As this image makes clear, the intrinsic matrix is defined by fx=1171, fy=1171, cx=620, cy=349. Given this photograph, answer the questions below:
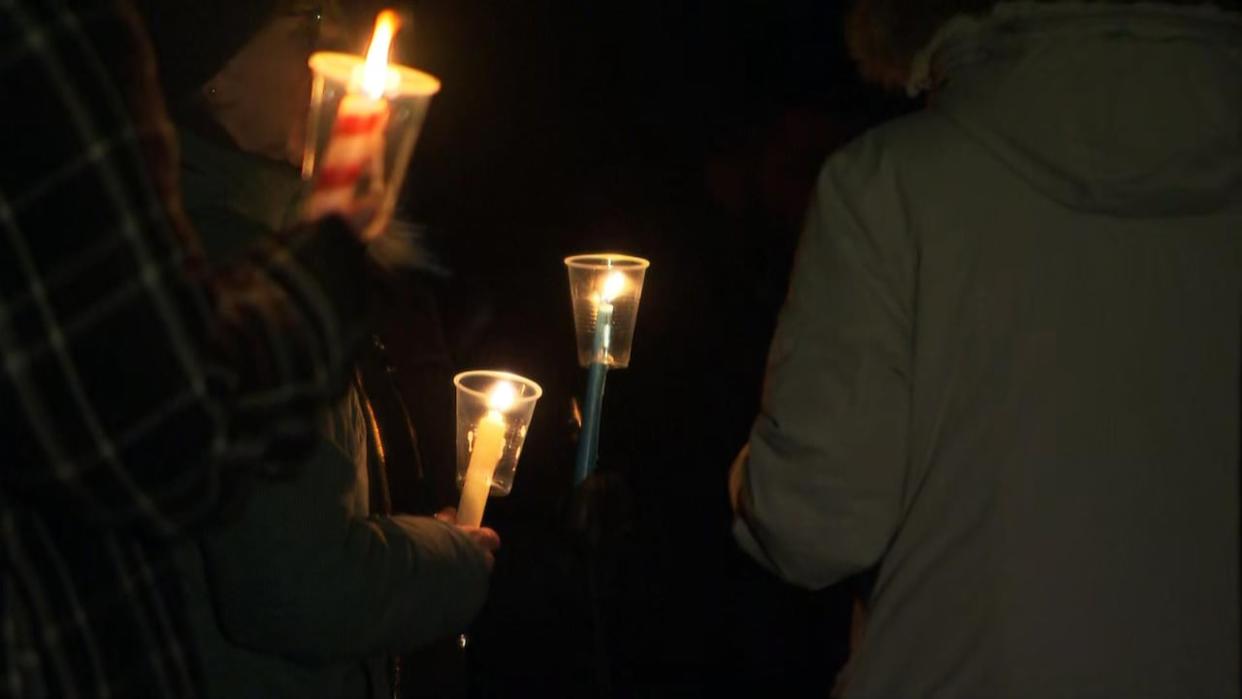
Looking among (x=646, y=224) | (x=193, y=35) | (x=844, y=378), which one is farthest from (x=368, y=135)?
(x=646, y=224)

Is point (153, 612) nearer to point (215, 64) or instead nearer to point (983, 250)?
point (215, 64)

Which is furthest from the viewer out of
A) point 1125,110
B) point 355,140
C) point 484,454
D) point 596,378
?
point 596,378

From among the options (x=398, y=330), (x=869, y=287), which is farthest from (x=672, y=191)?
(x=869, y=287)

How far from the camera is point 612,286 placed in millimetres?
2238

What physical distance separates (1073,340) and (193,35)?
4.01 ft

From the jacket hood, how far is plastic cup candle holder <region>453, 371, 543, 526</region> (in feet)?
3.00

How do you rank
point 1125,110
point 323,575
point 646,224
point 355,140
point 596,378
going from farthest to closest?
point 646,224 → point 596,378 → point 323,575 → point 1125,110 → point 355,140

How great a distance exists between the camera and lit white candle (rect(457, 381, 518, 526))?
78.8 inches

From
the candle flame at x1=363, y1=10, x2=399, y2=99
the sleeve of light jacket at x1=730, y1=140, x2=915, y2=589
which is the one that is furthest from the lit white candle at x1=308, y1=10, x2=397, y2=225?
the sleeve of light jacket at x1=730, y1=140, x2=915, y2=589

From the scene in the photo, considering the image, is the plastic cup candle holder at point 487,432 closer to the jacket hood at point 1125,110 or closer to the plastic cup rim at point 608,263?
the plastic cup rim at point 608,263

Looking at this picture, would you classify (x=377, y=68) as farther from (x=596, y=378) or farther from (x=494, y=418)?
(x=596, y=378)

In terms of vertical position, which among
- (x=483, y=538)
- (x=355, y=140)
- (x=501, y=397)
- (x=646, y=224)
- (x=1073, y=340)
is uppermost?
(x=355, y=140)

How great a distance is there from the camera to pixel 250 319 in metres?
1.14

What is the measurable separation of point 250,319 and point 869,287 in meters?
0.86
